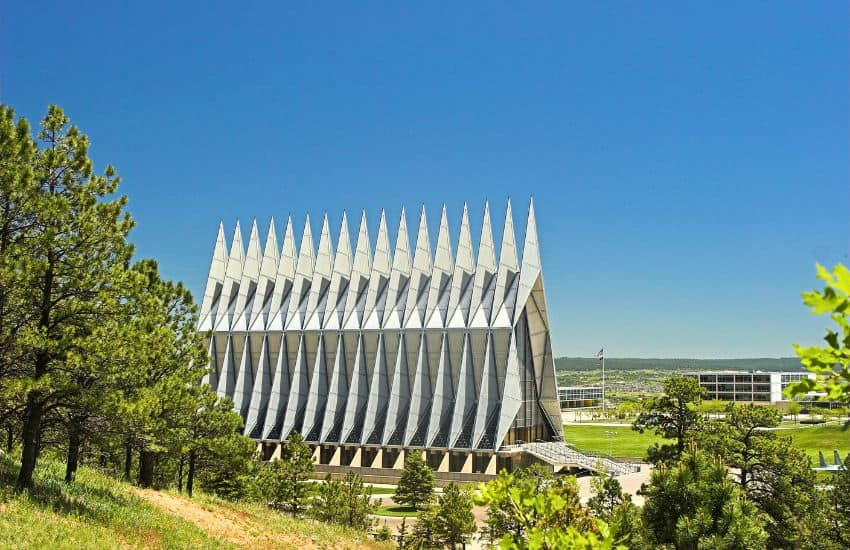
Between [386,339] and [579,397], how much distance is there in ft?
378

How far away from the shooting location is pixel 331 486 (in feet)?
133

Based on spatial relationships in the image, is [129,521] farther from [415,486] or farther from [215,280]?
[215,280]

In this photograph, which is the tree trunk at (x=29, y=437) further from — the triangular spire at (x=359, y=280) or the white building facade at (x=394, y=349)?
the triangular spire at (x=359, y=280)

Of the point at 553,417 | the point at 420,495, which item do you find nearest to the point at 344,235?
the point at 553,417

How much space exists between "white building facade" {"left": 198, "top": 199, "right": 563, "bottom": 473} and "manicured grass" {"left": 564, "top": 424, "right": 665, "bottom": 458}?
61.6 feet

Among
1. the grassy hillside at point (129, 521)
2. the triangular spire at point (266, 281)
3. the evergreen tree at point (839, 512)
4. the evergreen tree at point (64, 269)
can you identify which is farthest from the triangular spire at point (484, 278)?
the evergreen tree at point (64, 269)

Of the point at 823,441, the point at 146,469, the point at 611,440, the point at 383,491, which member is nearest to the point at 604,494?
the point at 146,469

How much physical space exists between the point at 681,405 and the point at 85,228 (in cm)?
2358

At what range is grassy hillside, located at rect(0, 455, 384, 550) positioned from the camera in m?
19.8

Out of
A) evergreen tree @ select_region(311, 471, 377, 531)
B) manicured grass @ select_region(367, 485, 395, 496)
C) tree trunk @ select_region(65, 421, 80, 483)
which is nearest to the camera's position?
tree trunk @ select_region(65, 421, 80, 483)

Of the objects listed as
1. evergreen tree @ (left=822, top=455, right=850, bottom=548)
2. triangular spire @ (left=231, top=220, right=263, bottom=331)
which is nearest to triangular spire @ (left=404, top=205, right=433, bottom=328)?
triangular spire @ (left=231, top=220, right=263, bottom=331)

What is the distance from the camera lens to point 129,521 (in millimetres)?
24000

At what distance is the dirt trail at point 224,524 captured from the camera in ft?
91.0

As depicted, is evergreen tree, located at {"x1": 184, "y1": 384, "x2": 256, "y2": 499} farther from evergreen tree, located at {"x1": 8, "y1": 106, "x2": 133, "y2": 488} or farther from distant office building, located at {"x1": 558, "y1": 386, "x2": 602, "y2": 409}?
distant office building, located at {"x1": 558, "y1": 386, "x2": 602, "y2": 409}
